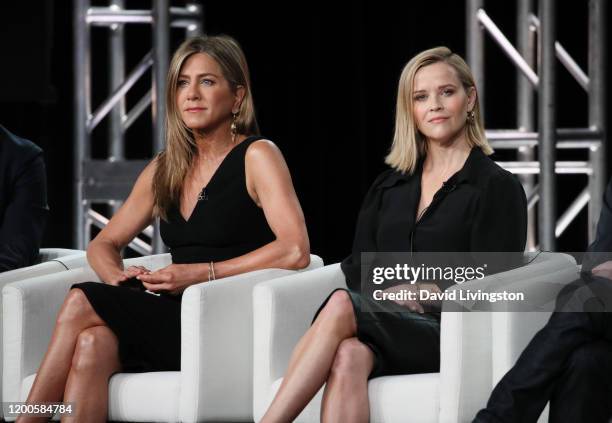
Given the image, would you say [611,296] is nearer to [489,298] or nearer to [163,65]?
[489,298]

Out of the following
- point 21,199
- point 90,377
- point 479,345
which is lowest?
point 90,377

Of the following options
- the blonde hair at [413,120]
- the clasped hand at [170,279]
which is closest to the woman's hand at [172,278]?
the clasped hand at [170,279]

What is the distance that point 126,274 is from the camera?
3.61 metres

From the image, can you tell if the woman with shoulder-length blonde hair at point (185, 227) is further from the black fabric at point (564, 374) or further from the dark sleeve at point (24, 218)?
the black fabric at point (564, 374)

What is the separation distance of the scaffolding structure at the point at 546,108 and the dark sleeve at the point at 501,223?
4.36 ft

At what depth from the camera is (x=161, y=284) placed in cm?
352

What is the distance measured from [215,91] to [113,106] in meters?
1.64

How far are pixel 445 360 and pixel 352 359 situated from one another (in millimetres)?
241

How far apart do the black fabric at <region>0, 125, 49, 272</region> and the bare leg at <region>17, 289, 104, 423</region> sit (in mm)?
648

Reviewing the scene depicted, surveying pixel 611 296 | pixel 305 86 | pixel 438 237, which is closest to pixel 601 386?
pixel 611 296

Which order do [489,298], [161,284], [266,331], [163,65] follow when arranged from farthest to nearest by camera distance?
[163,65]
[161,284]
[266,331]
[489,298]

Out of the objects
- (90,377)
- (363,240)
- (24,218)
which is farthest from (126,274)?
(363,240)

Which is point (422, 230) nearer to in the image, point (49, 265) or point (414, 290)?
point (414, 290)

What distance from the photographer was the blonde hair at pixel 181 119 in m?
3.67
